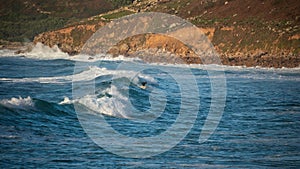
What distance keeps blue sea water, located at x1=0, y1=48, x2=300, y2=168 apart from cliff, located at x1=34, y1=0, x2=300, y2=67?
71.5ft

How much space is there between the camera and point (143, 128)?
16891 millimetres

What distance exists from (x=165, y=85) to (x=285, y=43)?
21.9 m

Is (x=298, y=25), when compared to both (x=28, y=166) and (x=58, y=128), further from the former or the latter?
(x=28, y=166)

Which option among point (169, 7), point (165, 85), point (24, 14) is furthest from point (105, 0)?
point (165, 85)

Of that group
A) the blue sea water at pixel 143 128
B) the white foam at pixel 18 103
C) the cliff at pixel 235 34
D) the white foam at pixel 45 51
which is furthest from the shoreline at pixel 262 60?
the white foam at pixel 18 103

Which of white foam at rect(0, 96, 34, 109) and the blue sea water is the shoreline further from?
white foam at rect(0, 96, 34, 109)

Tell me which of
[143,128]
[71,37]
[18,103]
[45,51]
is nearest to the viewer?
[143,128]

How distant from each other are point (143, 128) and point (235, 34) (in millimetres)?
40292

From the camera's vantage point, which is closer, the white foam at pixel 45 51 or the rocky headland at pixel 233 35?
the rocky headland at pixel 233 35

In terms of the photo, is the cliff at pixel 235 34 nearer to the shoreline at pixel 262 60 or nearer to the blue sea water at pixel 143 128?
the shoreline at pixel 262 60

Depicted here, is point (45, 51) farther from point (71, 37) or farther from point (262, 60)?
point (262, 60)

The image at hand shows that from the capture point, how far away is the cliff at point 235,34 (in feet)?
167

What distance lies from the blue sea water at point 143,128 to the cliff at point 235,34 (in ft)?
71.5

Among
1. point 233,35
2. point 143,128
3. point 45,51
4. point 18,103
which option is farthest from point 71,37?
point 143,128
